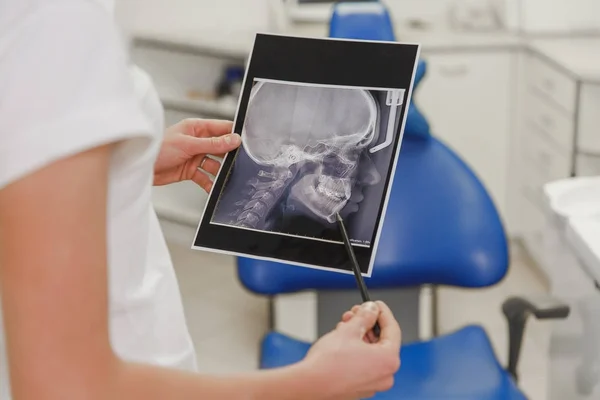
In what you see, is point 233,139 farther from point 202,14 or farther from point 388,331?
point 202,14

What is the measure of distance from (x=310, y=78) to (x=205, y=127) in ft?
0.50

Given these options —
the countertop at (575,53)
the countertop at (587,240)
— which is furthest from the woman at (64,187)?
the countertop at (575,53)

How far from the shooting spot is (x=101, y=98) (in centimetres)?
50

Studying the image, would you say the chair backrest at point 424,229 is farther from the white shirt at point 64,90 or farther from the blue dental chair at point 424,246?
the white shirt at point 64,90

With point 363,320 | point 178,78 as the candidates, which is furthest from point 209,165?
point 178,78

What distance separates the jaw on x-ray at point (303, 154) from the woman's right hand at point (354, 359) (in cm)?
19

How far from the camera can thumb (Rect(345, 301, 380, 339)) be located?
707 millimetres

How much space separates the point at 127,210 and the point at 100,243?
11 cm

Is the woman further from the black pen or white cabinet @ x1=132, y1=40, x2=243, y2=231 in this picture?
white cabinet @ x1=132, y1=40, x2=243, y2=231

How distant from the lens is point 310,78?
93cm

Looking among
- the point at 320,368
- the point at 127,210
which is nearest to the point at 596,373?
the point at 320,368

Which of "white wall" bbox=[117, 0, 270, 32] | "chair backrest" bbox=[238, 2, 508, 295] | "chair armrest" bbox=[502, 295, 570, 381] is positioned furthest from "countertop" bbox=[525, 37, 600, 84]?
"chair armrest" bbox=[502, 295, 570, 381]

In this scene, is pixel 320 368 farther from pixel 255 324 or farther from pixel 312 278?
pixel 255 324

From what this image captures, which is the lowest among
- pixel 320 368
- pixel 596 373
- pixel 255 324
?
pixel 255 324
